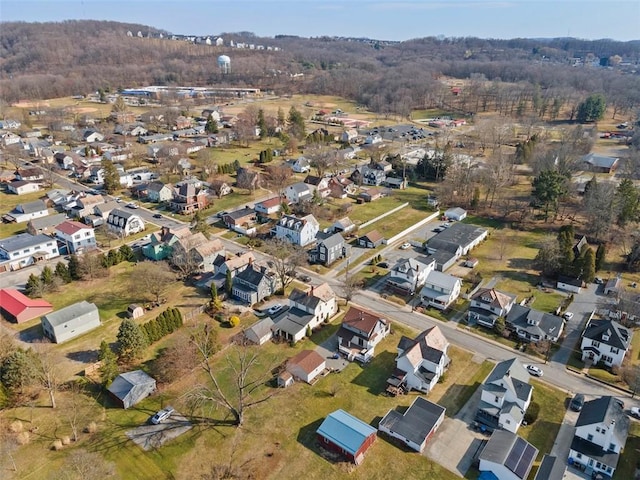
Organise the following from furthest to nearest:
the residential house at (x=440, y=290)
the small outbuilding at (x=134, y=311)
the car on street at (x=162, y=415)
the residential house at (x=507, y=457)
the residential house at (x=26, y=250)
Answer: the residential house at (x=26, y=250) → the residential house at (x=440, y=290) → the small outbuilding at (x=134, y=311) → the car on street at (x=162, y=415) → the residential house at (x=507, y=457)

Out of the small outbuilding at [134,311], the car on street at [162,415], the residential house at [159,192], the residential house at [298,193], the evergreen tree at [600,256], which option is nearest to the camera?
the car on street at [162,415]

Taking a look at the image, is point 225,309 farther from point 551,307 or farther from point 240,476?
point 551,307

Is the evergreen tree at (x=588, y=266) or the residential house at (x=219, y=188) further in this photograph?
the residential house at (x=219, y=188)

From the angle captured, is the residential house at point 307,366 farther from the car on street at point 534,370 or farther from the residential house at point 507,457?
the car on street at point 534,370

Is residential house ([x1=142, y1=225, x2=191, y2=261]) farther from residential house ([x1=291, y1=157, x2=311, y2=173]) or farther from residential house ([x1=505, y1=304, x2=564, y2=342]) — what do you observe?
residential house ([x1=291, y1=157, x2=311, y2=173])

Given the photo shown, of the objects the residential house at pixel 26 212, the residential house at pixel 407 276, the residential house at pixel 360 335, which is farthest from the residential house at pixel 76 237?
the residential house at pixel 407 276

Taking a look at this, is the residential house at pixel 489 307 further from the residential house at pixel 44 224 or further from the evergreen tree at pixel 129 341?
the residential house at pixel 44 224

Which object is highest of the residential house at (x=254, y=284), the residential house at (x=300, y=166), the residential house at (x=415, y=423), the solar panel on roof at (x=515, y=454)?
the residential house at (x=300, y=166)

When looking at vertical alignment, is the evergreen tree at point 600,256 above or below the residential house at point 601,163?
below
